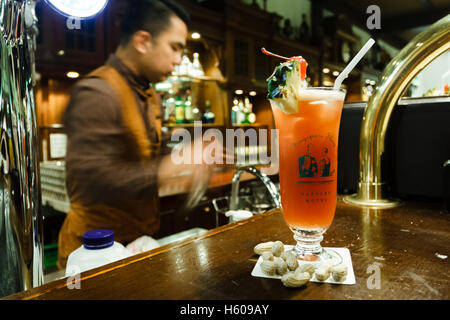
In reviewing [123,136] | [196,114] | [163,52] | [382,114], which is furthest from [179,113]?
[382,114]

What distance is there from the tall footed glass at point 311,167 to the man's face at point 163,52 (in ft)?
5.72

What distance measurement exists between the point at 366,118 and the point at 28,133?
3.21 feet

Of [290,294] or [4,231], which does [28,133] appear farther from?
[290,294]

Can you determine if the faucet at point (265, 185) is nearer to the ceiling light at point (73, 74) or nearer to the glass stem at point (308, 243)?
the glass stem at point (308, 243)

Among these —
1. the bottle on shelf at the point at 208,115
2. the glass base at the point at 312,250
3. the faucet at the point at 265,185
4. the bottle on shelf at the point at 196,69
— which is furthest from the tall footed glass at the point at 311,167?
the bottle on shelf at the point at 208,115

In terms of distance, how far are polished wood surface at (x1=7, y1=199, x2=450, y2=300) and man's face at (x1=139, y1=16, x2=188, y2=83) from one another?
1.65m

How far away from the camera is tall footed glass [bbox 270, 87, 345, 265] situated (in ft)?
2.22

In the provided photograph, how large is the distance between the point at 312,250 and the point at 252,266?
0.12 metres

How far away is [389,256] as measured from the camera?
65 cm

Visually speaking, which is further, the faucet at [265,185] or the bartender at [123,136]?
the bartender at [123,136]

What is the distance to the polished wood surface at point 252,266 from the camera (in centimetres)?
51

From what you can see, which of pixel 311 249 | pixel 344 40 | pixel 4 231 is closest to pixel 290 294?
pixel 311 249

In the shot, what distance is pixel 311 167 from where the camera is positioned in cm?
68

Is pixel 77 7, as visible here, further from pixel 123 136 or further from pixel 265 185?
pixel 123 136
